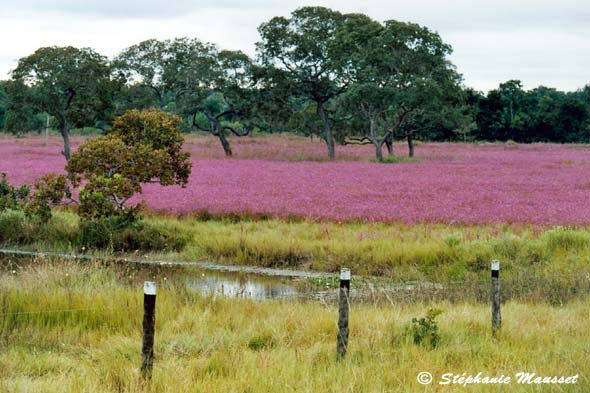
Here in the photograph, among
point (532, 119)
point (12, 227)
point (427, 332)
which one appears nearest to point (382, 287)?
point (427, 332)

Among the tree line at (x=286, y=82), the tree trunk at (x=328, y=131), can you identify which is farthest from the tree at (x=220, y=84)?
the tree trunk at (x=328, y=131)

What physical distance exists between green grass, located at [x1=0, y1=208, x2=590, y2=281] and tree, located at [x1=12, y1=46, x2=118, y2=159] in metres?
30.3

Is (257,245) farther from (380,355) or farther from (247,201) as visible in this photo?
(380,355)

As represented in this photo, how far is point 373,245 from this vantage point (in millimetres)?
17812

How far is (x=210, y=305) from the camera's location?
35.6 ft

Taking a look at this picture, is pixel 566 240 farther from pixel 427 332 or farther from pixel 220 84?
pixel 220 84

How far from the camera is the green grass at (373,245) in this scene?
1634 cm

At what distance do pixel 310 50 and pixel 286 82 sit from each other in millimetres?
3346

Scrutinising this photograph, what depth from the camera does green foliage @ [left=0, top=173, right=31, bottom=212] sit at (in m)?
22.0

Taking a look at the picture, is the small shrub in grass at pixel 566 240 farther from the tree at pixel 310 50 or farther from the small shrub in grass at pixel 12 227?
the tree at pixel 310 50

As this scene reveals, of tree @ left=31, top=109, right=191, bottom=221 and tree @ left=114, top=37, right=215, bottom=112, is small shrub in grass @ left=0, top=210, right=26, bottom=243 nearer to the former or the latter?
tree @ left=31, top=109, right=191, bottom=221

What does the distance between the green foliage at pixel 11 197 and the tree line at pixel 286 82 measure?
2764cm

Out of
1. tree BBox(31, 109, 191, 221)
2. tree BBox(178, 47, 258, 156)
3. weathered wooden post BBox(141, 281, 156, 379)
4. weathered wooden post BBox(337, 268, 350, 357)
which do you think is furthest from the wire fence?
tree BBox(178, 47, 258, 156)

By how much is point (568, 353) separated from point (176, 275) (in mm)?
9959
